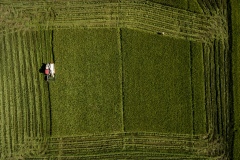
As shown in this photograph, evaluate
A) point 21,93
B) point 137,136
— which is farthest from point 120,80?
point 21,93

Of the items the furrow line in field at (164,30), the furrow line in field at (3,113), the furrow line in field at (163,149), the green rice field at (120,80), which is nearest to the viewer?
the furrow line in field at (3,113)

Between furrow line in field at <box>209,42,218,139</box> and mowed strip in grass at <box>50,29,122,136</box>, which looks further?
furrow line in field at <box>209,42,218,139</box>

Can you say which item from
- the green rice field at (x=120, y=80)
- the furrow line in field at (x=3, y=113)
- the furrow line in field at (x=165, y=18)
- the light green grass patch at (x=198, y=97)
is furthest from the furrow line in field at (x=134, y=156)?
the furrow line in field at (x=165, y=18)

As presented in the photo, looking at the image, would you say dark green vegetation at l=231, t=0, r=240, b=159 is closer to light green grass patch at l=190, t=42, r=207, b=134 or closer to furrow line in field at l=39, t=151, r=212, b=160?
light green grass patch at l=190, t=42, r=207, b=134

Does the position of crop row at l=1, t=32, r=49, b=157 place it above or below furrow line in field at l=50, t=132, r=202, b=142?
above

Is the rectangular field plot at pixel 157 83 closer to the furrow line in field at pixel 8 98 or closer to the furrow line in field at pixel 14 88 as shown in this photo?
the furrow line in field at pixel 14 88

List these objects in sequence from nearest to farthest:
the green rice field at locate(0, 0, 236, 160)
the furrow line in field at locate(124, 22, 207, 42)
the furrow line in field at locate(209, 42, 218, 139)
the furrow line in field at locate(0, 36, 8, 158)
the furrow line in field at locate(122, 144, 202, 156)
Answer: the furrow line in field at locate(0, 36, 8, 158) < the green rice field at locate(0, 0, 236, 160) < the furrow line in field at locate(122, 144, 202, 156) < the furrow line in field at locate(124, 22, 207, 42) < the furrow line in field at locate(209, 42, 218, 139)

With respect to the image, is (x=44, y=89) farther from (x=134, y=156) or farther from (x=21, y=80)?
(x=134, y=156)

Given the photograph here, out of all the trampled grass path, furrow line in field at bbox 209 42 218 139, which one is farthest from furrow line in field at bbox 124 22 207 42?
furrow line in field at bbox 209 42 218 139
